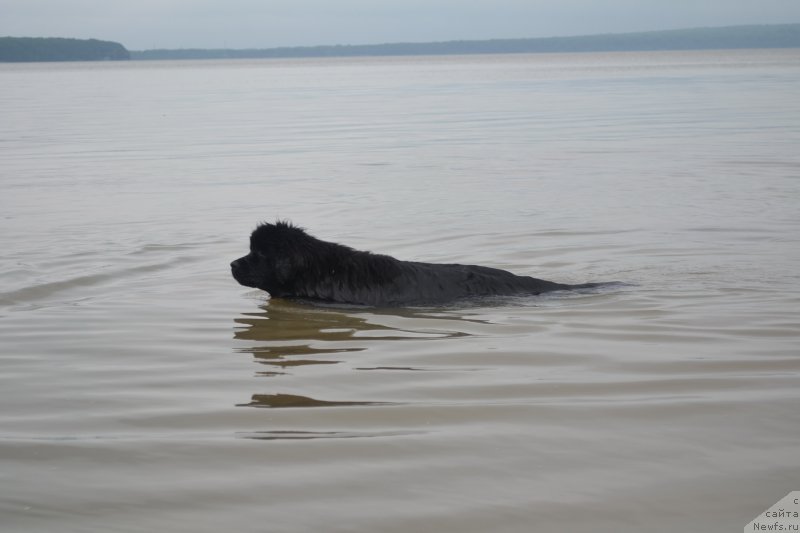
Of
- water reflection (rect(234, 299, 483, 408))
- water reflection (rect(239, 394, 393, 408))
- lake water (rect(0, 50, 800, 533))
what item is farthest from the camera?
water reflection (rect(234, 299, 483, 408))

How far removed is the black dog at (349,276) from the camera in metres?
8.75

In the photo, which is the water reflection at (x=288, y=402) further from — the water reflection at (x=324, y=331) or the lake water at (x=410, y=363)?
the water reflection at (x=324, y=331)

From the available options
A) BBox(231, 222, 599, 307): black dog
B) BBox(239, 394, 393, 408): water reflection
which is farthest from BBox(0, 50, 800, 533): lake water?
BBox(231, 222, 599, 307): black dog

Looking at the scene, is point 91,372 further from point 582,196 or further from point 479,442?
point 582,196

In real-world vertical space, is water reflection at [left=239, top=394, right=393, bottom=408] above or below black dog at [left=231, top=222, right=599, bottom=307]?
below

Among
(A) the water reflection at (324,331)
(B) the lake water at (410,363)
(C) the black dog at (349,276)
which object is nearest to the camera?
(B) the lake water at (410,363)

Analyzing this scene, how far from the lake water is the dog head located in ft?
0.86

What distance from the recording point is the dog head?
8.82 m

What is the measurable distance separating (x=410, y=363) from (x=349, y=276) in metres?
2.26

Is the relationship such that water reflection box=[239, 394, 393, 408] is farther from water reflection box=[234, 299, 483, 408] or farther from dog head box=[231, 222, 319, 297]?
dog head box=[231, 222, 319, 297]

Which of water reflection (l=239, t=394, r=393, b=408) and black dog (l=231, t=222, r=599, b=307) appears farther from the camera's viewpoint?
black dog (l=231, t=222, r=599, b=307)

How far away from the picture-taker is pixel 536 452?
192 inches

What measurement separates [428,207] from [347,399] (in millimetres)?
9248

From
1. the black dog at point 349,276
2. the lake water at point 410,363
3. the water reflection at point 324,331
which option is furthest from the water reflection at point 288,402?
the black dog at point 349,276
